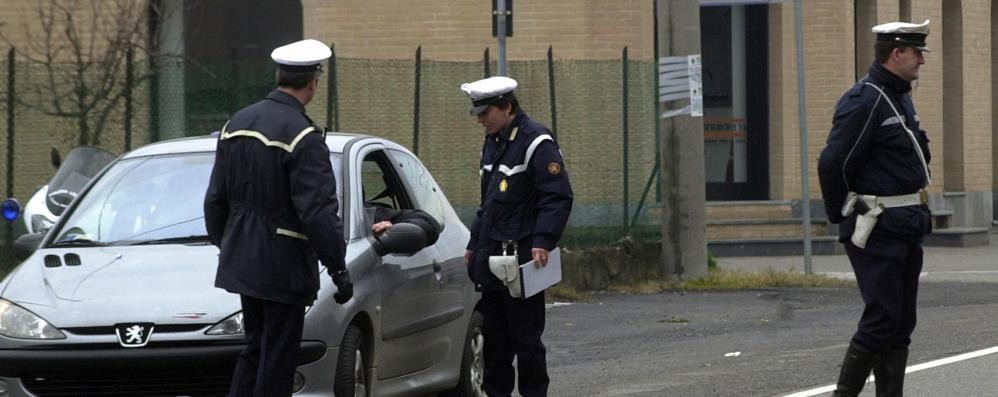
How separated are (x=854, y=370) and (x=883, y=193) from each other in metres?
0.78

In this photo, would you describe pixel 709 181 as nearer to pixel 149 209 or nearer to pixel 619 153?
pixel 619 153

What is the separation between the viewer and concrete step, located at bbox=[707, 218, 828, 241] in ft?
76.0

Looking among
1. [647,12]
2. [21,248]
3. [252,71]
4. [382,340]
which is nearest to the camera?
[382,340]

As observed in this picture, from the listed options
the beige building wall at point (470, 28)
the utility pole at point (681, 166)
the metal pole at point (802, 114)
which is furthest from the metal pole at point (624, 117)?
the beige building wall at point (470, 28)

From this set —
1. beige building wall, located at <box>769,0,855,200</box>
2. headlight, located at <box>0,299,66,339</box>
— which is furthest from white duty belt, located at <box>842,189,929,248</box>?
beige building wall, located at <box>769,0,855,200</box>

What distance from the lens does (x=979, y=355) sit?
36.8ft

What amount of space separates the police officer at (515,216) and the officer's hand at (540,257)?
39mm

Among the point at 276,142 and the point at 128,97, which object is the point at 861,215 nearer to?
the point at 276,142

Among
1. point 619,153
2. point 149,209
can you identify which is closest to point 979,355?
point 149,209

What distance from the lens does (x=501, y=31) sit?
15.6 meters

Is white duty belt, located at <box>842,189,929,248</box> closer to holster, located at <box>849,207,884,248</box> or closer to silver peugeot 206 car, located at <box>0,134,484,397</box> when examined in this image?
holster, located at <box>849,207,884,248</box>

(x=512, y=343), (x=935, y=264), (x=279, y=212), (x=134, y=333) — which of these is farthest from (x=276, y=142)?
(x=935, y=264)

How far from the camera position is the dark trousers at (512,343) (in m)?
8.46

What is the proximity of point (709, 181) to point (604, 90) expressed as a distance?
690 cm
